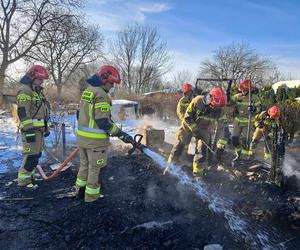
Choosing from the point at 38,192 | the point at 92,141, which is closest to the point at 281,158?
the point at 92,141

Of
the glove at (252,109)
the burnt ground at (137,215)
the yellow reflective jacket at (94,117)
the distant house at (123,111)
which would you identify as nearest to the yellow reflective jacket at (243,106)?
the glove at (252,109)

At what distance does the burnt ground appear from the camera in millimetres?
3391

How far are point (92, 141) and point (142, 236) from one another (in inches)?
59.0

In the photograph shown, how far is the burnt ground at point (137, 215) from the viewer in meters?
3.39

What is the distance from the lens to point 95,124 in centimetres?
409

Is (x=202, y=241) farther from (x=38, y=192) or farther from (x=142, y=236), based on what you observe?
(x=38, y=192)

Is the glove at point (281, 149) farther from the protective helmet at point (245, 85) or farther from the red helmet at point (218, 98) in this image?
the protective helmet at point (245, 85)

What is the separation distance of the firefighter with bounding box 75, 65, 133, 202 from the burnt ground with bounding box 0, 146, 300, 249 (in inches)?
18.9

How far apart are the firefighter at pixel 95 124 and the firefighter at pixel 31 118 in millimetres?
1098

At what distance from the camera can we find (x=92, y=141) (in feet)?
13.4

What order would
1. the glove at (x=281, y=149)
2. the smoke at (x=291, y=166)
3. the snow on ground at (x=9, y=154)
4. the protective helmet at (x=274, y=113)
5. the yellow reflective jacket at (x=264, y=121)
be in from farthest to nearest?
the yellow reflective jacket at (x=264, y=121) < the protective helmet at (x=274, y=113) < the smoke at (x=291, y=166) < the snow on ground at (x=9, y=154) < the glove at (x=281, y=149)

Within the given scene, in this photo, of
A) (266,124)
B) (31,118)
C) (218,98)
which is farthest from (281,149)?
(31,118)

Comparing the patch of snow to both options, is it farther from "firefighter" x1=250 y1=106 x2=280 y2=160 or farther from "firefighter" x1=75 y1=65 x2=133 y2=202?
"firefighter" x1=250 y1=106 x2=280 y2=160

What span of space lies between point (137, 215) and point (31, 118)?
2.49m
